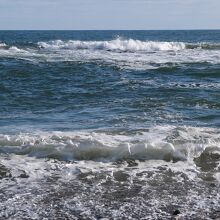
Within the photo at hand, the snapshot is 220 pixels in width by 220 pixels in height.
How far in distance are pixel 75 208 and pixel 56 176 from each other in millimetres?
1202

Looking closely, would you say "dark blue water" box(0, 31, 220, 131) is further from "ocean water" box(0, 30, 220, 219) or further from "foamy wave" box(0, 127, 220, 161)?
"foamy wave" box(0, 127, 220, 161)

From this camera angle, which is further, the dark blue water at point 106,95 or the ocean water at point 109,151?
the dark blue water at point 106,95

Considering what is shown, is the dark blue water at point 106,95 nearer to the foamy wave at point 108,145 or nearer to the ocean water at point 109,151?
the ocean water at point 109,151

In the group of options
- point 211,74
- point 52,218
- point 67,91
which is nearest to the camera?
point 52,218

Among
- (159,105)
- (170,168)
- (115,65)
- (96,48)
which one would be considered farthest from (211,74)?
(96,48)

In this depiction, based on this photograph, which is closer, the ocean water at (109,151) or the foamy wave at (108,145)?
the ocean water at (109,151)

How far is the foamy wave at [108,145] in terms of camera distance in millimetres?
7355

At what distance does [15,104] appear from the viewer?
12.2 meters

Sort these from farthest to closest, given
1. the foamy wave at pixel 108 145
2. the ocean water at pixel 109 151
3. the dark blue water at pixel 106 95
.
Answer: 1. the dark blue water at pixel 106 95
2. the foamy wave at pixel 108 145
3. the ocean water at pixel 109 151

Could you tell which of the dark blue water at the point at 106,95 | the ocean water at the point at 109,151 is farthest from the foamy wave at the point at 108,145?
the dark blue water at the point at 106,95

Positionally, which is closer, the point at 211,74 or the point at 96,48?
the point at 211,74

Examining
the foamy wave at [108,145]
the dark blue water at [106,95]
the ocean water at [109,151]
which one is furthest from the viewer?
the dark blue water at [106,95]

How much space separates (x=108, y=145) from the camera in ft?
25.1

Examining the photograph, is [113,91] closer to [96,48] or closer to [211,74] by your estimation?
[211,74]
